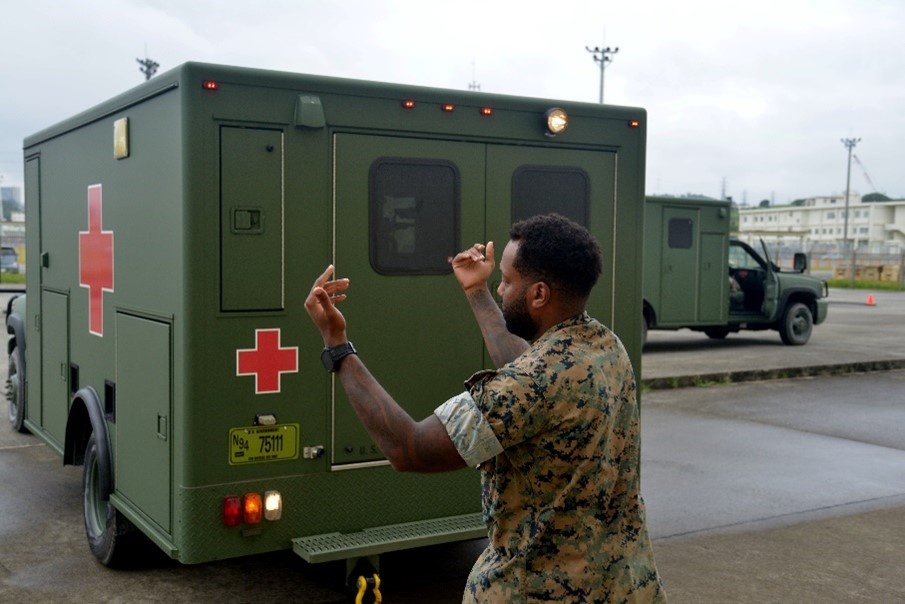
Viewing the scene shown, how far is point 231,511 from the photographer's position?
445 centimetres

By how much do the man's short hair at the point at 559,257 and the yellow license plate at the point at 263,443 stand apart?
92.7 inches

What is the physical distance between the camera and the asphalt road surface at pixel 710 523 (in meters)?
5.31

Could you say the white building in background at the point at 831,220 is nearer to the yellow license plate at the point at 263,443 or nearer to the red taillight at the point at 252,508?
the yellow license plate at the point at 263,443

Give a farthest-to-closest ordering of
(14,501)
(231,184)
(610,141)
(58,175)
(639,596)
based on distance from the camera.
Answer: (14,501) < (58,175) < (610,141) < (231,184) < (639,596)

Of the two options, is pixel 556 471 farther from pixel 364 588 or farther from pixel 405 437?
pixel 364 588

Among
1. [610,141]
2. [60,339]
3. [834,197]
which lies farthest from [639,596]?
[834,197]

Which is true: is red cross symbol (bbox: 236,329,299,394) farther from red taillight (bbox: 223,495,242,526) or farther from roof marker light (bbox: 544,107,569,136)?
roof marker light (bbox: 544,107,569,136)

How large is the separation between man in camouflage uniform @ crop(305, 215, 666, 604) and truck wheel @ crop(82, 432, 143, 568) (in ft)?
10.9

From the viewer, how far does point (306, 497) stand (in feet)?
15.3

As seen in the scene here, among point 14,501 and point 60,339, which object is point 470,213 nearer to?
point 60,339

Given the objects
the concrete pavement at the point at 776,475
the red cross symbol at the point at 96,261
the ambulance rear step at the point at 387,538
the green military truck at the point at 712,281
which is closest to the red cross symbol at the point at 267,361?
the ambulance rear step at the point at 387,538

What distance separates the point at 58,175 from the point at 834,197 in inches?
5357

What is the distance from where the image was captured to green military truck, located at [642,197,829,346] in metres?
14.9

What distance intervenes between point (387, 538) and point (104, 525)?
1.73m
